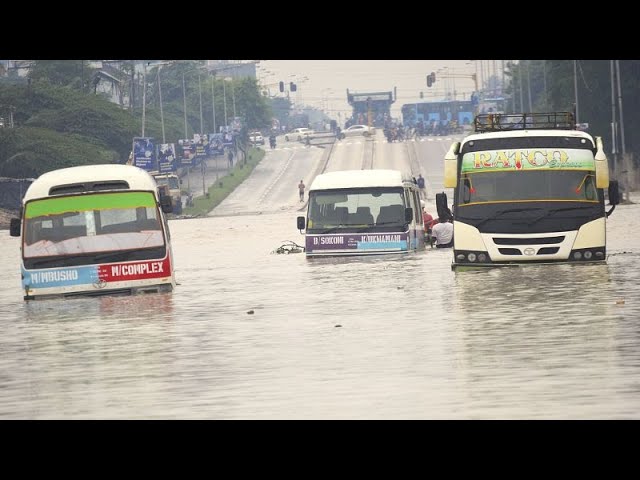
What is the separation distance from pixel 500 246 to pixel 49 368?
11138 mm

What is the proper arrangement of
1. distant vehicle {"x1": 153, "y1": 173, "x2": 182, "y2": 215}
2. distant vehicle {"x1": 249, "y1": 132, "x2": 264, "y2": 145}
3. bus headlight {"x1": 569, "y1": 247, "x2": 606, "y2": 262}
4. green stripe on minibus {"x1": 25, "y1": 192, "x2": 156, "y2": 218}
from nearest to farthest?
green stripe on minibus {"x1": 25, "y1": 192, "x2": 156, "y2": 218} → bus headlight {"x1": 569, "y1": 247, "x2": 606, "y2": 262} → distant vehicle {"x1": 153, "y1": 173, "x2": 182, "y2": 215} → distant vehicle {"x1": 249, "y1": 132, "x2": 264, "y2": 145}

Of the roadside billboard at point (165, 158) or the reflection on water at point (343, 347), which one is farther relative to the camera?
the roadside billboard at point (165, 158)

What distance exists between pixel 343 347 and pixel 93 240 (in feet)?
27.5

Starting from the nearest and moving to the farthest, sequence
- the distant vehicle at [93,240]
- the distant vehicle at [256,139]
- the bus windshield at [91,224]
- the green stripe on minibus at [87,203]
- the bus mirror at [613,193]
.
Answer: the distant vehicle at [93,240] → the bus windshield at [91,224] → the green stripe on minibus at [87,203] → the bus mirror at [613,193] → the distant vehicle at [256,139]

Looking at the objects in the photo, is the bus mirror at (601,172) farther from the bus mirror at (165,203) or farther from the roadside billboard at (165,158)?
the roadside billboard at (165,158)

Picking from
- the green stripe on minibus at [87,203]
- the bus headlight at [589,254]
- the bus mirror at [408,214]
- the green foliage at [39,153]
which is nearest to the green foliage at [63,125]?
the green foliage at [39,153]

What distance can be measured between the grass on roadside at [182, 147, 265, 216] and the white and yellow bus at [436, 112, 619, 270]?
2324 inches

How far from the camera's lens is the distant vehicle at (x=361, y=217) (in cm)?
3447

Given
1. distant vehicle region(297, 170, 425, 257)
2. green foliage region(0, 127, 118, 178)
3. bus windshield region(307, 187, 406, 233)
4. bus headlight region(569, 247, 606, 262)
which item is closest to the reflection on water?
bus headlight region(569, 247, 606, 262)

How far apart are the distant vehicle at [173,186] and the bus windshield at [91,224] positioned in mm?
54472

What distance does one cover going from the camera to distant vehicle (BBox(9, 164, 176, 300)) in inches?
980

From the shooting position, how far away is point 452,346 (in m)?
17.6

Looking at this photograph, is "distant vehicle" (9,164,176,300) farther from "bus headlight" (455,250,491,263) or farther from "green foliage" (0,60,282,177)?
"green foliage" (0,60,282,177)
